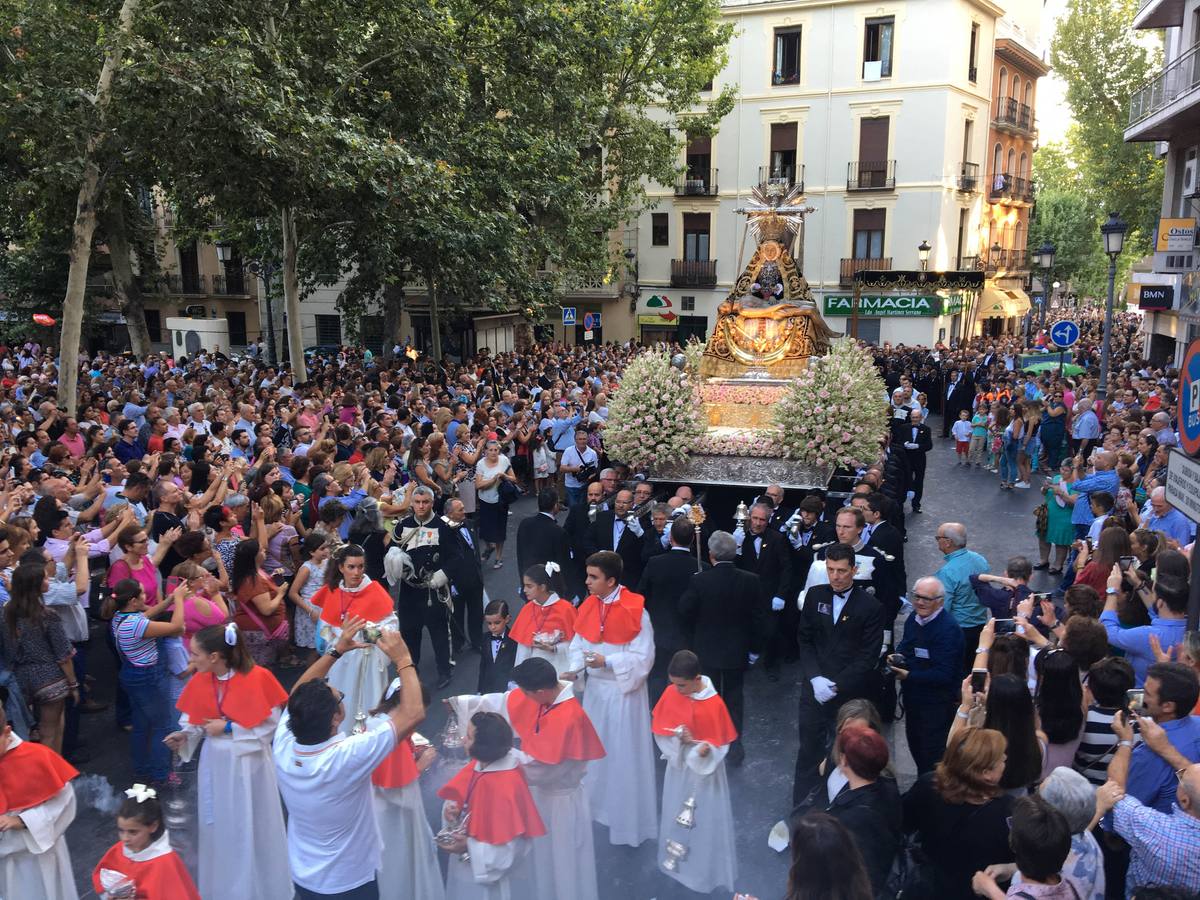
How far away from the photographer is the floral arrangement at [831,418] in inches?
422

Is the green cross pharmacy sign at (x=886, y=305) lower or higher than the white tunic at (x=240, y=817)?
higher

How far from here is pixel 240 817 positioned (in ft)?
15.4

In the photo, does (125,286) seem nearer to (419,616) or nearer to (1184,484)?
(419,616)

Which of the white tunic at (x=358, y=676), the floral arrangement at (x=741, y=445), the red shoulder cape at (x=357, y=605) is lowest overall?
the white tunic at (x=358, y=676)

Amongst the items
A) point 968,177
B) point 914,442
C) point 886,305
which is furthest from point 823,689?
point 968,177

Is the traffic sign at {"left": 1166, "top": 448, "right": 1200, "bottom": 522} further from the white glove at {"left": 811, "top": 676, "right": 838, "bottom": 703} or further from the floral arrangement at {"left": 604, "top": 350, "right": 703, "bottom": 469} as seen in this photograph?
the floral arrangement at {"left": 604, "top": 350, "right": 703, "bottom": 469}

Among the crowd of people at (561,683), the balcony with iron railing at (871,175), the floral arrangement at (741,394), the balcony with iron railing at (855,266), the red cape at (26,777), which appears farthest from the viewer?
the balcony with iron railing at (855,266)

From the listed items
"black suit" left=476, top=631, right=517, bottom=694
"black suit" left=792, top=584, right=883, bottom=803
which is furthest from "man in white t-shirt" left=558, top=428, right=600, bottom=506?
"black suit" left=792, top=584, right=883, bottom=803

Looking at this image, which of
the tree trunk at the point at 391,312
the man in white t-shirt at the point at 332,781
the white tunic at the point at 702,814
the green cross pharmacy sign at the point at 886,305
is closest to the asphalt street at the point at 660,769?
the white tunic at the point at 702,814

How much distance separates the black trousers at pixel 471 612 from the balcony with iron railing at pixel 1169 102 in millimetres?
17983

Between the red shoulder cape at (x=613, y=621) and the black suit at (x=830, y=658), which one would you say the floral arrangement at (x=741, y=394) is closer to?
the black suit at (x=830, y=658)

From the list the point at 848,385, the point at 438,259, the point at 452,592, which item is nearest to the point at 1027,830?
the point at 452,592

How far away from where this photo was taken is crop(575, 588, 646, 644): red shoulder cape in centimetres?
553

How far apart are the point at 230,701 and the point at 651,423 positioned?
710 cm
